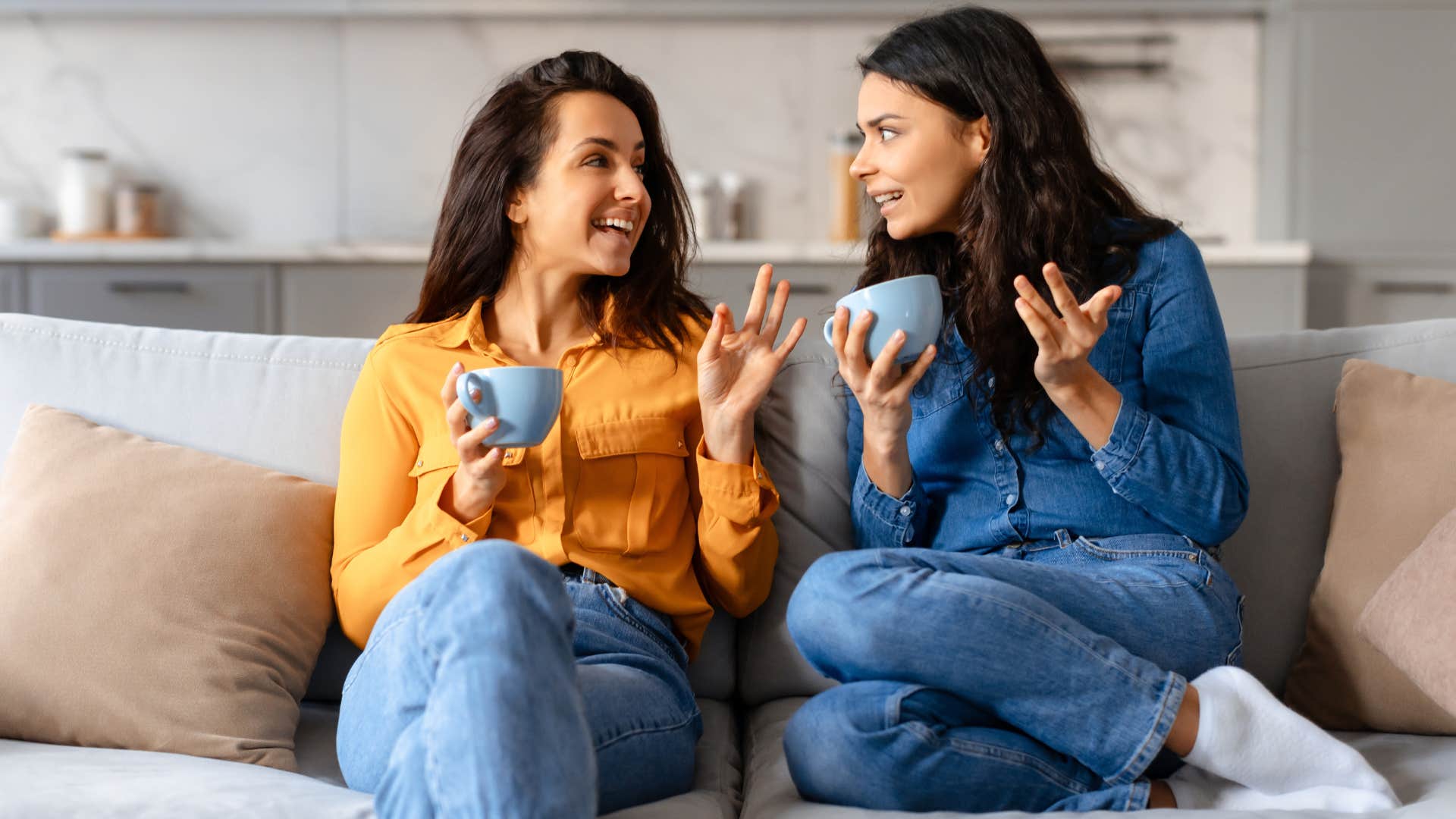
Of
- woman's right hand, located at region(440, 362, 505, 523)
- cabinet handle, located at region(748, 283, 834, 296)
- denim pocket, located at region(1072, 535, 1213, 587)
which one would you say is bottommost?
denim pocket, located at region(1072, 535, 1213, 587)

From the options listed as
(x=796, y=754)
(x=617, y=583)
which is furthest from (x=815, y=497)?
(x=796, y=754)

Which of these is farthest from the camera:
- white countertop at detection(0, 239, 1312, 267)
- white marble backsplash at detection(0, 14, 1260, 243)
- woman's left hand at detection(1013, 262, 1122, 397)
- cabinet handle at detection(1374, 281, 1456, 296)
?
white marble backsplash at detection(0, 14, 1260, 243)

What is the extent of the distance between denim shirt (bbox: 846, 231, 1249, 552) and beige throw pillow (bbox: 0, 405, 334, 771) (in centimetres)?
70

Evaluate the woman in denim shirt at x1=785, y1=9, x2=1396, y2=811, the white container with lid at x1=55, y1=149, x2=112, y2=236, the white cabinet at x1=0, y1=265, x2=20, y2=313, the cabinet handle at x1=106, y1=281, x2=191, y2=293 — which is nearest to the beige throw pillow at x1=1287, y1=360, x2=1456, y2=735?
the woman in denim shirt at x1=785, y1=9, x2=1396, y2=811

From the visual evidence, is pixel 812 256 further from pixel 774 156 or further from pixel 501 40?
pixel 501 40

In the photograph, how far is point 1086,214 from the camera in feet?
5.10

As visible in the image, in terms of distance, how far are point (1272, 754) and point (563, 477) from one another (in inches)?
31.9

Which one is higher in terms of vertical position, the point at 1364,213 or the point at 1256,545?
the point at 1364,213

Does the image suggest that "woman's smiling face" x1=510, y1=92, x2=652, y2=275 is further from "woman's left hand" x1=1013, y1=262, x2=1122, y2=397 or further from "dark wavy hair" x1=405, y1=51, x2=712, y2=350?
"woman's left hand" x1=1013, y1=262, x2=1122, y2=397

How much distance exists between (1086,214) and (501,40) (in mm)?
3029

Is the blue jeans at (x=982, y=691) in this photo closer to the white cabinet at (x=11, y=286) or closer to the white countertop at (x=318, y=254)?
the white countertop at (x=318, y=254)

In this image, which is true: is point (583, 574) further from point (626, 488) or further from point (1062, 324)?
point (1062, 324)

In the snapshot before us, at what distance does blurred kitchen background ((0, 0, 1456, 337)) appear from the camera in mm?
3922

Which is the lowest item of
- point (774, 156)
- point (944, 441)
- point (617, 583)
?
point (617, 583)
